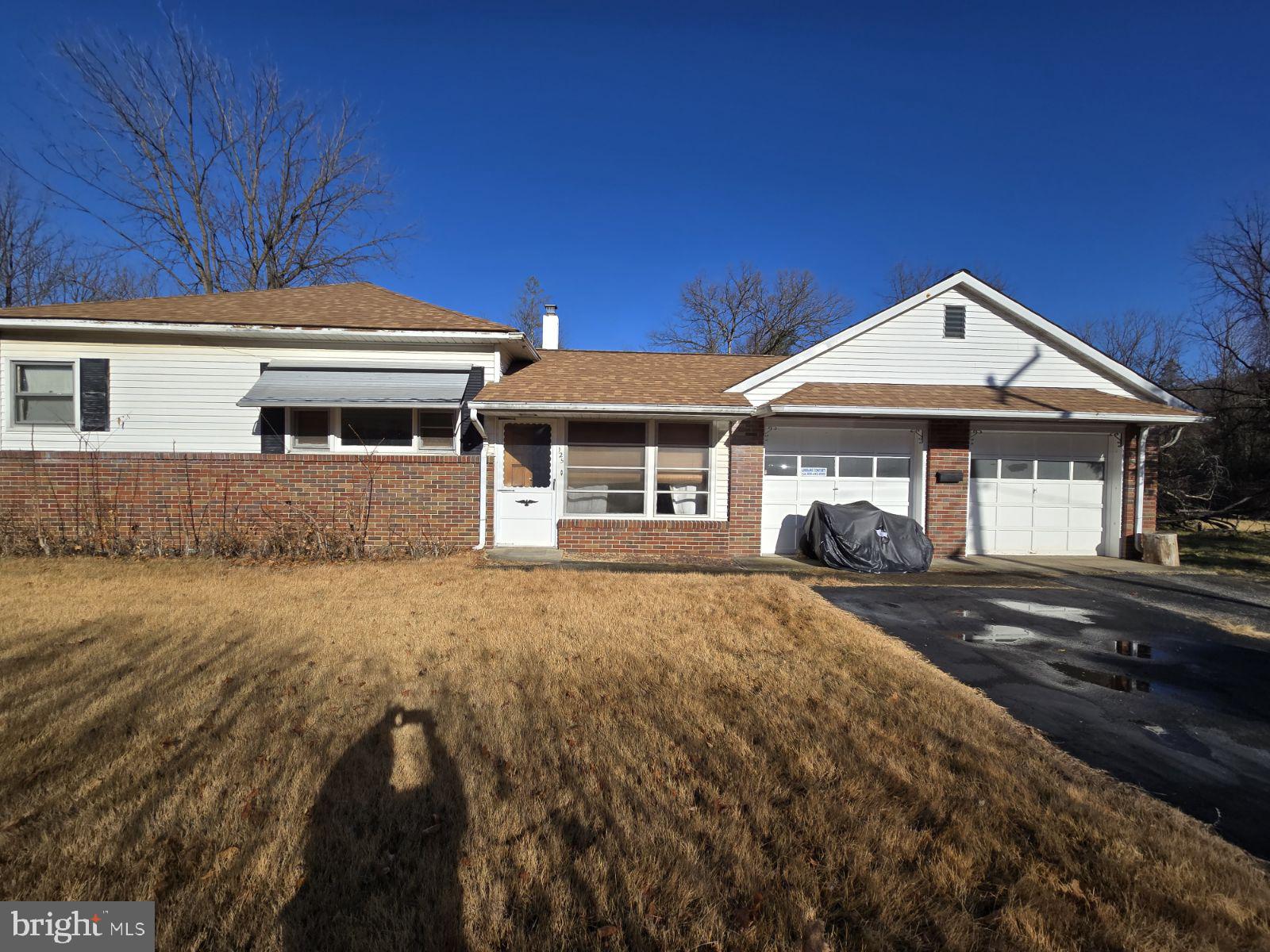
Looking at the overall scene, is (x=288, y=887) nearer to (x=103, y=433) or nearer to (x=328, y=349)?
(x=328, y=349)

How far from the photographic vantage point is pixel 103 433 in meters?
9.53

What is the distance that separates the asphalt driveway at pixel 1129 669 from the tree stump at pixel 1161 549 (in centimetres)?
163

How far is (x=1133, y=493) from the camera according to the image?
35.9 ft

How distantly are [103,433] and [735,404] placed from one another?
10464 mm

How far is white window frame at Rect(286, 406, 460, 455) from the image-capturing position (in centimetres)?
976

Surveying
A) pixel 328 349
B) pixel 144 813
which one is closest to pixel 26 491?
pixel 328 349

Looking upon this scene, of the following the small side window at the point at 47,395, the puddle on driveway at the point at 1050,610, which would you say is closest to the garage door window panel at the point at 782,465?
the puddle on driveway at the point at 1050,610

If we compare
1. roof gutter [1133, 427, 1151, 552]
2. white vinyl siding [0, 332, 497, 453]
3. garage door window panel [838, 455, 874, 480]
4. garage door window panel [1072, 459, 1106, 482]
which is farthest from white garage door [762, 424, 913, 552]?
white vinyl siding [0, 332, 497, 453]

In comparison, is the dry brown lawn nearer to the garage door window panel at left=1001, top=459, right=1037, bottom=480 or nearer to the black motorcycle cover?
the black motorcycle cover

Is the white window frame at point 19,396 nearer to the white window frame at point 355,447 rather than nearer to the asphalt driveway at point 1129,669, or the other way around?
the white window frame at point 355,447

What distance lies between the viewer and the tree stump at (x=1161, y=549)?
10.3 metres

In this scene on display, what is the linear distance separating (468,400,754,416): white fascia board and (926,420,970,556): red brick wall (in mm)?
3754

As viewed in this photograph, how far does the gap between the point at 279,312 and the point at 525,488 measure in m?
5.14

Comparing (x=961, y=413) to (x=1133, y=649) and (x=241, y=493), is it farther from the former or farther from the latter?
(x=241, y=493)
